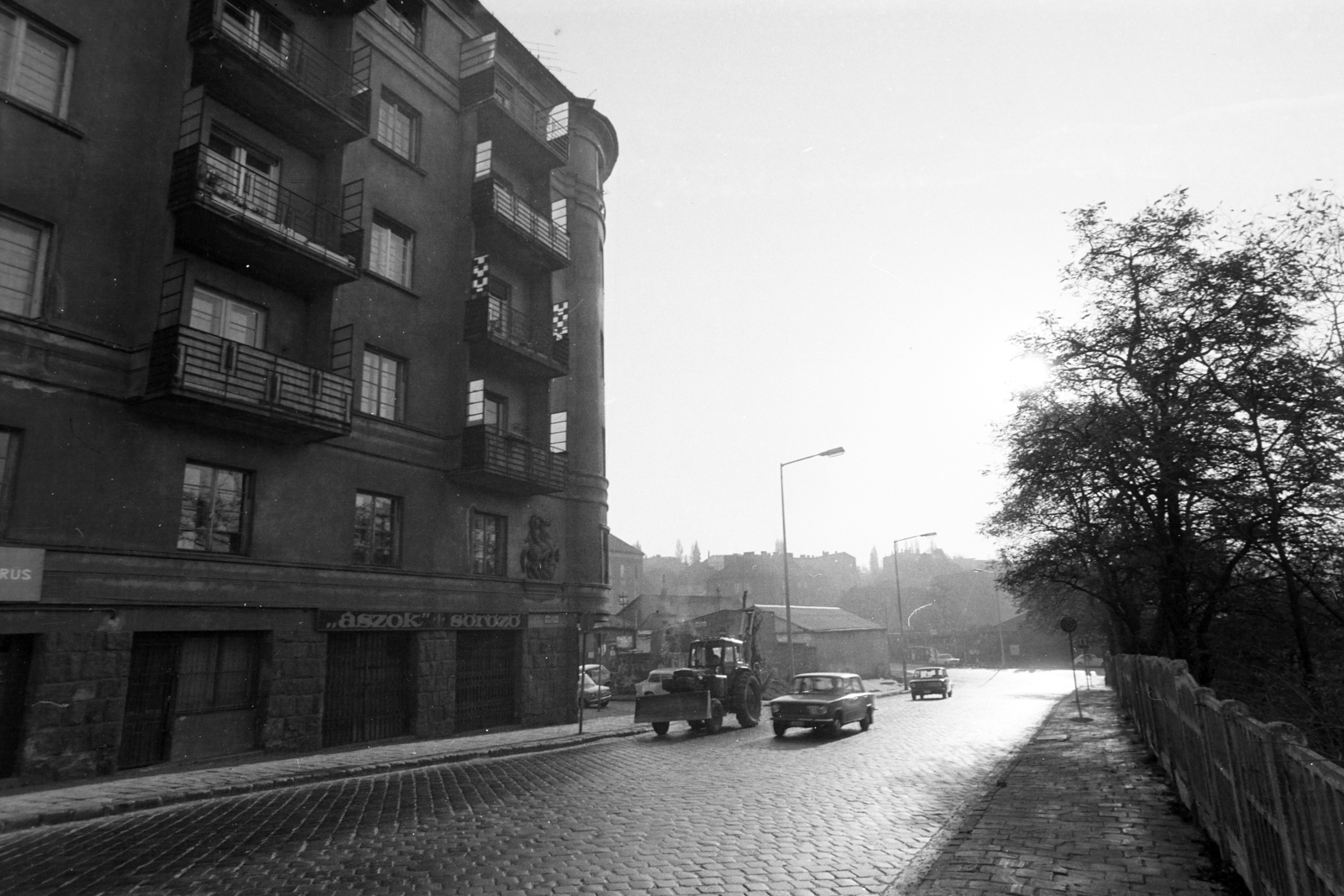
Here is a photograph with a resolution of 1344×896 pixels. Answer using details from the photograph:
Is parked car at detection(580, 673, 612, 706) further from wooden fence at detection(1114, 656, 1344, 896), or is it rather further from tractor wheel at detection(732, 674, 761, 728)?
wooden fence at detection(1114, 656, 1344, 896)

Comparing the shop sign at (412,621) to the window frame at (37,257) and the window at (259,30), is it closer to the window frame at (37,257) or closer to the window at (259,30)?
the window frame at (37,257)

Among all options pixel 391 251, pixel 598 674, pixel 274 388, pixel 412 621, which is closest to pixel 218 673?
pixel 412 621

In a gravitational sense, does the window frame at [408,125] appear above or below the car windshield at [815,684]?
above

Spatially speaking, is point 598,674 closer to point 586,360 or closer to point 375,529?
point 586,360

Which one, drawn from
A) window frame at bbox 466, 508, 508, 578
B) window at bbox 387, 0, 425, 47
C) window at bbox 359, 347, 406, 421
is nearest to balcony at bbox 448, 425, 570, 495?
window frame at bbox 466, 508, 508, 578

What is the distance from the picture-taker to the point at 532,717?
22.9 metres

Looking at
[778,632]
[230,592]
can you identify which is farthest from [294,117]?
[778,632]

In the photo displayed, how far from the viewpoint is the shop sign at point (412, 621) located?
17547 mm

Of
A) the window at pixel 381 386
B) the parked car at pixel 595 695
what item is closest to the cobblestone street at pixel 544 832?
the window at pixel 381 386

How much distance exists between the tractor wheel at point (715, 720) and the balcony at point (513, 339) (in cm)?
1047

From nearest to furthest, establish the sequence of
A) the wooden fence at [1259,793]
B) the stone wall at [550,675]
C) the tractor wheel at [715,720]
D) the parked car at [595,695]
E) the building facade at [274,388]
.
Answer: the wooden fence at [1259,793], the building facade at [274,388], the tractor wheel at [715,720], the stone wall at [550,675], the parked car at [595,695]

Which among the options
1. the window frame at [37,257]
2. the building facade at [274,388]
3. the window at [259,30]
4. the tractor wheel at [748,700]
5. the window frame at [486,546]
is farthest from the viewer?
the tractor wheel at [748,700]

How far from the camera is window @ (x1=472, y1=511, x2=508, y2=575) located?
72.7 ft

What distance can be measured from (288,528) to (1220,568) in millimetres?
22045
